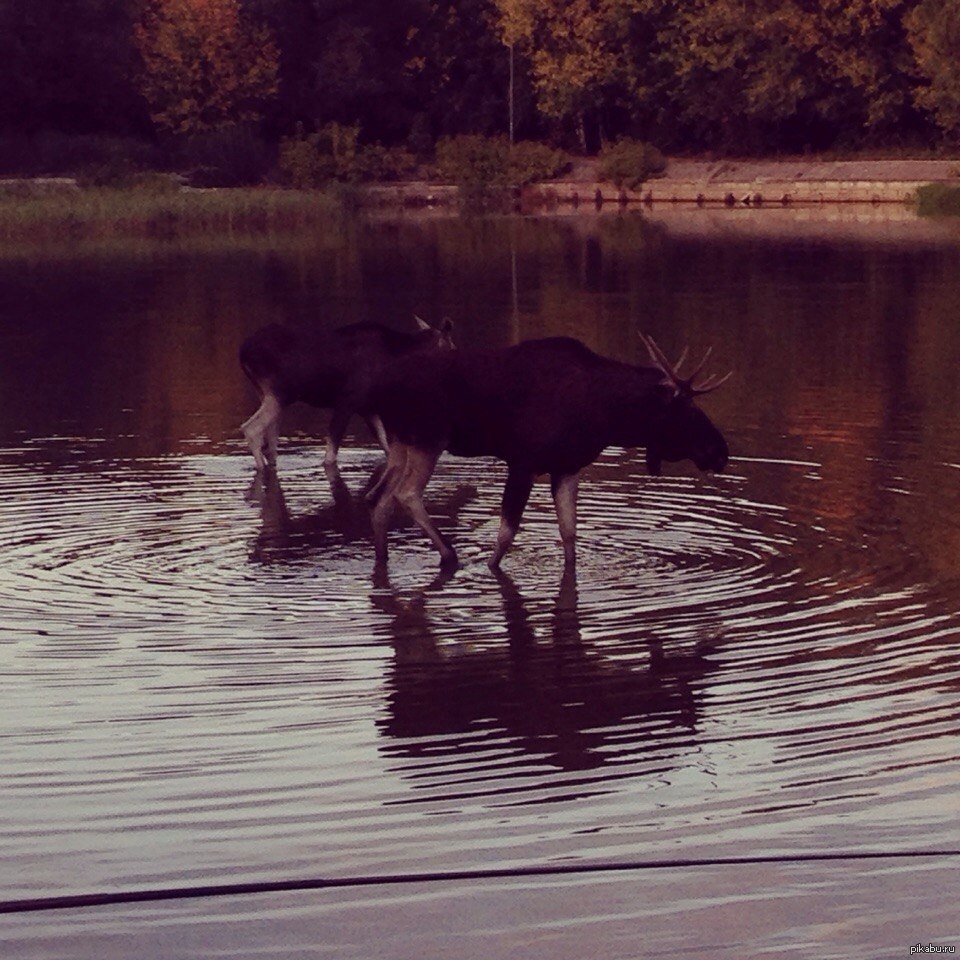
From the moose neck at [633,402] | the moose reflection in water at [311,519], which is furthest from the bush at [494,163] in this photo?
the moose neck at [633,402]

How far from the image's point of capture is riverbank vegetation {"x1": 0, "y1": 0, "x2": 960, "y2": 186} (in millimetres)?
80250

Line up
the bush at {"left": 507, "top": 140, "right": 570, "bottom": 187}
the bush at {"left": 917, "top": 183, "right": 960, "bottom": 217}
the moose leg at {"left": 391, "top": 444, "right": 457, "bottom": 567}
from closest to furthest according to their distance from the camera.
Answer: the moose leg at {"left": 391, "top": 444, "right": 457, "bottom": 567} → the bush at {"left": 917, "top": 183, "right": 960, "bottom": 217} → the bush at {"left": 507, "top": 140, "right": 570, "bottom": 187}

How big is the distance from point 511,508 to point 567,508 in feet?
1.09

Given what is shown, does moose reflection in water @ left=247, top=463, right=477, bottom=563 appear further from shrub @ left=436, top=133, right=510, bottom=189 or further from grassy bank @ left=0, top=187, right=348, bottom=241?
shrub @ left=436, top=133, right=510, bottom=189

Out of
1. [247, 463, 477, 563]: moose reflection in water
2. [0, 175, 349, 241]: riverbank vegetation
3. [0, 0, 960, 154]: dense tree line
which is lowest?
[0, 175, 349, 241]: riverbank vegetation

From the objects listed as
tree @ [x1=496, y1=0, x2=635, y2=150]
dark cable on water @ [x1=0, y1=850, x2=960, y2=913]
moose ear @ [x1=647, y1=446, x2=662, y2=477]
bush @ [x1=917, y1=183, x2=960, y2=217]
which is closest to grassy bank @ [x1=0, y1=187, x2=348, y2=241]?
bush @ [x1=917, y1=183, x2=960, y2=217]

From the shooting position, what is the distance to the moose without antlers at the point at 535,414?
42.6 ft

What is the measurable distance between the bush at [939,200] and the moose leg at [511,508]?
5279cm

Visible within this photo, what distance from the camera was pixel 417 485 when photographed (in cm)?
1355

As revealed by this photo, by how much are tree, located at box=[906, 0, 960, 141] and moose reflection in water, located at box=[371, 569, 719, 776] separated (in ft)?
208

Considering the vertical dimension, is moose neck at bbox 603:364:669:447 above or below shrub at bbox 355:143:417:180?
above

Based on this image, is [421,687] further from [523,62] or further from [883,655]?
[523,62]

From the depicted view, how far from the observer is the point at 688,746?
942cm

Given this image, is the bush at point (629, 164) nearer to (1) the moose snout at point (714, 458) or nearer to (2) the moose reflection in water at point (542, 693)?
(1) the moose snout at point (714, 458)
